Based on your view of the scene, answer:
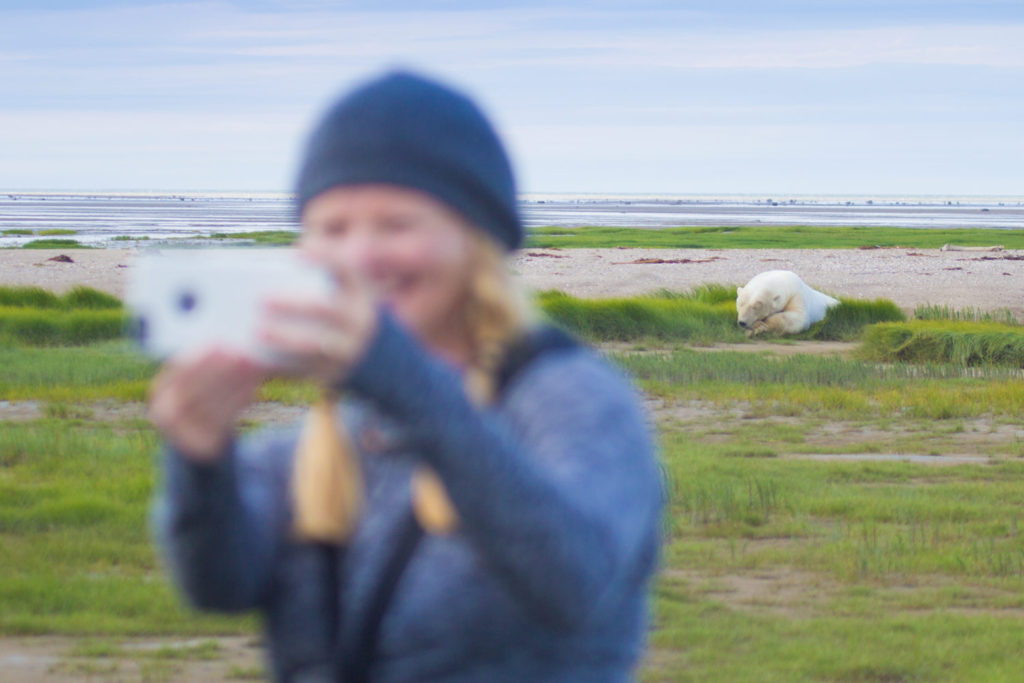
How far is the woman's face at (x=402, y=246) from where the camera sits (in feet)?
4.31

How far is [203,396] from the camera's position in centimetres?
111

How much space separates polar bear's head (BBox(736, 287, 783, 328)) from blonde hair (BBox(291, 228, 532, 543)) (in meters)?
17.2

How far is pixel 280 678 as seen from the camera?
1429 mm

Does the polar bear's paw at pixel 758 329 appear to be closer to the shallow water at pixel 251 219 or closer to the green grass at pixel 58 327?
Answer: the green grass at pixel 58 327

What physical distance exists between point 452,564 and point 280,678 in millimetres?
279

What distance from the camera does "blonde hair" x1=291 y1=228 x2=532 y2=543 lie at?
1358 mm

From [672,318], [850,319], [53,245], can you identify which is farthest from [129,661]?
[53,245]

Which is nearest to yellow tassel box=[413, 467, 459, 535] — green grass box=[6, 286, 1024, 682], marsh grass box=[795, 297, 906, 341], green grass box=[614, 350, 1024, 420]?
green grass box=[6, 286, 1024, 682]

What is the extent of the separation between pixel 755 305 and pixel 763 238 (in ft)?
120

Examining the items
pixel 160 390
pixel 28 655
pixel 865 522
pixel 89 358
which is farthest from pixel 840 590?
pixel 89 358

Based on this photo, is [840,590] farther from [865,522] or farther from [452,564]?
[452,564]

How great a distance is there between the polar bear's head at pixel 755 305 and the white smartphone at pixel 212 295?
17593 mm

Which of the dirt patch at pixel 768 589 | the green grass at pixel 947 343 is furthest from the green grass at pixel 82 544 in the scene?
the green grass at pixel 947 343

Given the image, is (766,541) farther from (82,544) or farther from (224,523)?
(224,523)
